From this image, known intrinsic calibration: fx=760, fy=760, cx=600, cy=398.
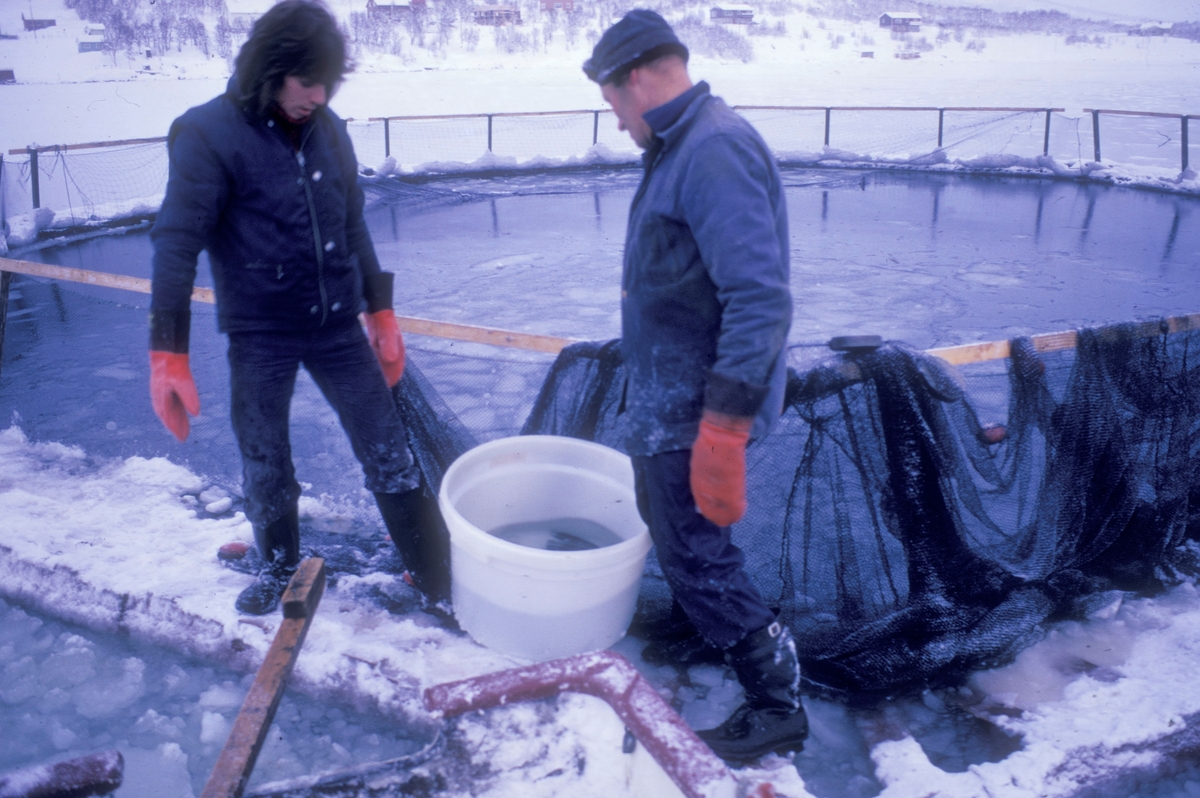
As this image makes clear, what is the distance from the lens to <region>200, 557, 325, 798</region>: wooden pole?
1645mm

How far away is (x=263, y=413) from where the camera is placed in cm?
224

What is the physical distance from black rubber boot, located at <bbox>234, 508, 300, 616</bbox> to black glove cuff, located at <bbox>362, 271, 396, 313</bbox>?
0.72 m

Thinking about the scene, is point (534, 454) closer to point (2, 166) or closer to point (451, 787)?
point (451, 787)

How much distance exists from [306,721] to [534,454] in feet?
3.39

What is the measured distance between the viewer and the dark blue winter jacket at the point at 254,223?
196 centimetres

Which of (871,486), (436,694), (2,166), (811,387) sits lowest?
(436,694)

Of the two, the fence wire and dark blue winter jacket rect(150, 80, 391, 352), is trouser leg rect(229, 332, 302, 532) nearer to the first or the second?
dark blue winter jacket rect(150, 80, 391, 352)

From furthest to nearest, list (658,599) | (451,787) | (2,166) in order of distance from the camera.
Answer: (2,166) → (658,599) → (451,787)

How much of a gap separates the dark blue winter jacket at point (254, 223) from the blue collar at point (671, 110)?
999 millimetres

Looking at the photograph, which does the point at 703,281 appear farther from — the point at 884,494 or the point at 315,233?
the point at 315,233

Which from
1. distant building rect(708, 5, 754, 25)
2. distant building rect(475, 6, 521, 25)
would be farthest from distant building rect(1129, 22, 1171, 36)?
distant building rect(475, 6, 521, 25)

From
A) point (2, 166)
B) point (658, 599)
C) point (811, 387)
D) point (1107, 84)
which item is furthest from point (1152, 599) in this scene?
point (1107, 84)

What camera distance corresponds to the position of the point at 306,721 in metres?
2.21

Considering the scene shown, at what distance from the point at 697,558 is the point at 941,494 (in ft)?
2.94
